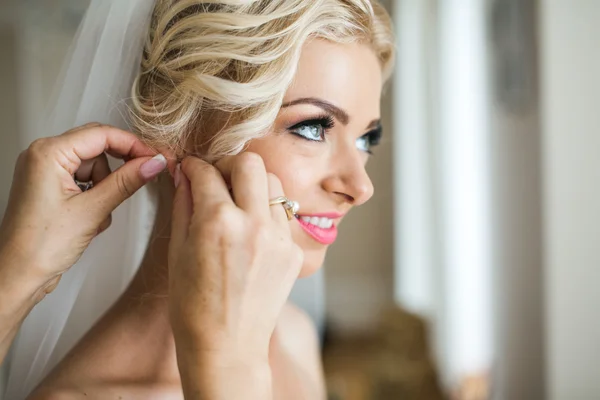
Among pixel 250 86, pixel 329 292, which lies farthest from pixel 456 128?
pixel 250 86

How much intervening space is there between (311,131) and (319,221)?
18 centimetres

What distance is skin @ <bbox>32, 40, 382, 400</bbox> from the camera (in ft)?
2.48

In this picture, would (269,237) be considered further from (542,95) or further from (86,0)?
(542,95)

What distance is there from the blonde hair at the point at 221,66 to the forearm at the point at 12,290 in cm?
31

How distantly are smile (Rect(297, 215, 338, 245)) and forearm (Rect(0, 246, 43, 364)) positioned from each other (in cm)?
48

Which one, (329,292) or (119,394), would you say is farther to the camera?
(329,292)

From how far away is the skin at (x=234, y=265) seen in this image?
76cm

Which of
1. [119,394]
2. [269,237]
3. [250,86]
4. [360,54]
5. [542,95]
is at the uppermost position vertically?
[542,95]

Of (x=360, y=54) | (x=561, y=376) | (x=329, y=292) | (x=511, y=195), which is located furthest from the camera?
(x=329, y=292)

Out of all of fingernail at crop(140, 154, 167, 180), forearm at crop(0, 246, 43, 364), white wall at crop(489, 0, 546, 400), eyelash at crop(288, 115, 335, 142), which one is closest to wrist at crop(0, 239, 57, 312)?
forearm at crop(0, 246, 43, 364)

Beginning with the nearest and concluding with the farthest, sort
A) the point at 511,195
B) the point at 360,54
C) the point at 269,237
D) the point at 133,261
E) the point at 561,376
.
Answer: the point at 269,237, the point at 360,54, the point at 133,261, the point at 561,376, the point at 511,195

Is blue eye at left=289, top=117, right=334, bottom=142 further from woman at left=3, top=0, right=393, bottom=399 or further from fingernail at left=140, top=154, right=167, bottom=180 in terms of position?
fingernail at left=140, top=154, right=167, bottom=180

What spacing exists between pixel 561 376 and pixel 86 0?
2401 millimetres

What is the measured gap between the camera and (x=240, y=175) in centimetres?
81
